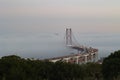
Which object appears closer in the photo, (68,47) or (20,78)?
(20,78)

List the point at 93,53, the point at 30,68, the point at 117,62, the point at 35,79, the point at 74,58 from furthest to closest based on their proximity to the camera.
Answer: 1. the point at 93,53
2. the point at 74,58
3. the point at 117,62
4. the point at 30,68
5. the point at 35,79

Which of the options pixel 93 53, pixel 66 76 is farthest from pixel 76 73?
pixel 93 53

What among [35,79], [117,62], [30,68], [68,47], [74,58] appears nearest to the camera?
[35,79]

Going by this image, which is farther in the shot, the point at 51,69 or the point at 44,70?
the point at 51,69

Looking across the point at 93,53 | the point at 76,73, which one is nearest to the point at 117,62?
the point at 76,73

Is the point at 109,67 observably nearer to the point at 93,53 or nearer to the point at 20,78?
the point at 20,78

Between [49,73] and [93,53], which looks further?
[93,53]

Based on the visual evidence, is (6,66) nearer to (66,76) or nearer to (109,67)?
(66,76)

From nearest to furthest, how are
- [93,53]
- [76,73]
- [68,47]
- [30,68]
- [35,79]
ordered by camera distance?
[35,79]
[30,68]
[76,73]
[93,53]
[68,47]

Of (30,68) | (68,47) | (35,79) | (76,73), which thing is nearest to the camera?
(35,79)
